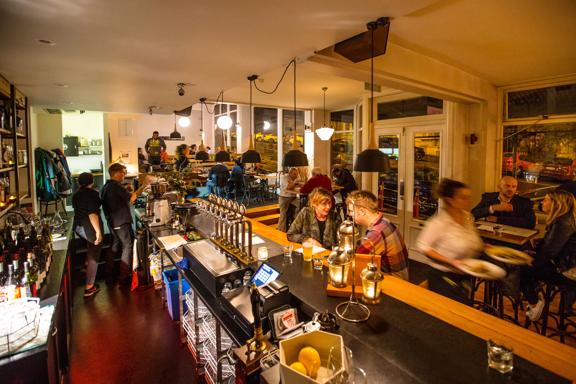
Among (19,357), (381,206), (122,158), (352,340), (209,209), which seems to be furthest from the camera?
(122,158)

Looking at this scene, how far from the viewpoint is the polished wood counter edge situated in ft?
4.47

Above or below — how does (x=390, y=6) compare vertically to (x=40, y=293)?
above

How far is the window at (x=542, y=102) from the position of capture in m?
4.49

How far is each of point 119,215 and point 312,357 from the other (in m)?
3.99

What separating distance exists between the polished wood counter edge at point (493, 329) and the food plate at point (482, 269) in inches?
14.3

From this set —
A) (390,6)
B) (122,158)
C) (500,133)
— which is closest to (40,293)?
(390,6)

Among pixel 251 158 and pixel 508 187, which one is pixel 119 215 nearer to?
pixel 251 158

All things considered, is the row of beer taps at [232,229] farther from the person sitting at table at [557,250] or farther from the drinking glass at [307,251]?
the person sitting at table at [557,250]

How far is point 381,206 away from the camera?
6.33m

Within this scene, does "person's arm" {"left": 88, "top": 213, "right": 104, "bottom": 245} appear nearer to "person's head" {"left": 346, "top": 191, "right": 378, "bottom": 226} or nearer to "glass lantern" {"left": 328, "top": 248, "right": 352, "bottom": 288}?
"person's head" {"left": 346, "top": 191, "right": 378, "bottom": 226}

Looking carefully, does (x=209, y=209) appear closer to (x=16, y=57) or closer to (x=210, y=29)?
(x=210, y=29)

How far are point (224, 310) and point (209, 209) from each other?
129cm

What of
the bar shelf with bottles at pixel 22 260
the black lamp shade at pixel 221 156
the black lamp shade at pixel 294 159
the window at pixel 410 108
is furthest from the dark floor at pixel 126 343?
the window at pixel 410 108

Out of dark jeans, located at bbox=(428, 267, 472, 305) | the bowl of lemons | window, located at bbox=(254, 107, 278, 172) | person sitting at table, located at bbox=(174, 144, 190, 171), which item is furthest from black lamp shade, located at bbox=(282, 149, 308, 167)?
window, located at bbox=(254, 107, 278, 172)
